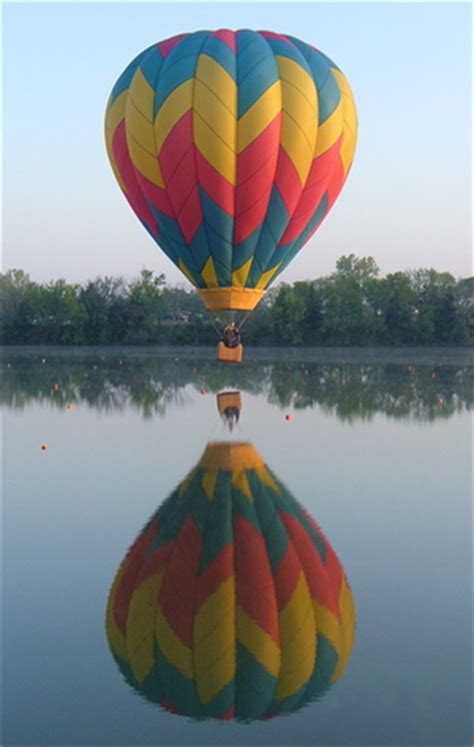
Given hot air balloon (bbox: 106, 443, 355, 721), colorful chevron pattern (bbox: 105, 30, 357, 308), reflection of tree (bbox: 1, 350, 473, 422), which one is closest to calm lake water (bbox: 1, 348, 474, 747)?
hot air balloon (bbox: 106, 443, 355, 721)

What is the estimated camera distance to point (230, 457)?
14.9 meters

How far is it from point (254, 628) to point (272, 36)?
12.4 metres

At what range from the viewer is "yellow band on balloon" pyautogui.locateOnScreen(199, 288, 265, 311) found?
17047 millimetres

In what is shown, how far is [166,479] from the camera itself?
13188 millimetres

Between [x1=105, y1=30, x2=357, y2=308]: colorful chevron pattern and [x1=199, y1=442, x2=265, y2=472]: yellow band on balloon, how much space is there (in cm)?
266

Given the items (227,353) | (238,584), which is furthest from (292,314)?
(238,584)

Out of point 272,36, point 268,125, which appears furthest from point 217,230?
point 272,36

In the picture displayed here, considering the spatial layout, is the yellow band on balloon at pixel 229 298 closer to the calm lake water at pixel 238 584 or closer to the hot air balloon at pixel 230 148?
the hot air balloon at pixel 230 148

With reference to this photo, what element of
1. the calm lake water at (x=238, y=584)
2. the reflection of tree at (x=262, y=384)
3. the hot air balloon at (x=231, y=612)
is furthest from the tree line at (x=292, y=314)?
the hot air balloon at (x=231, y=612)

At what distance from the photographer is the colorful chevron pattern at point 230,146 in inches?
629

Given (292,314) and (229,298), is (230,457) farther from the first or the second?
(292,314)

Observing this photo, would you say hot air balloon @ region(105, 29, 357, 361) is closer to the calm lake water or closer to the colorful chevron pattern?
the colorful chevron pattern

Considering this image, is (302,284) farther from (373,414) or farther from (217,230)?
(217,230)

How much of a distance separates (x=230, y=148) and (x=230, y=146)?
32mm
